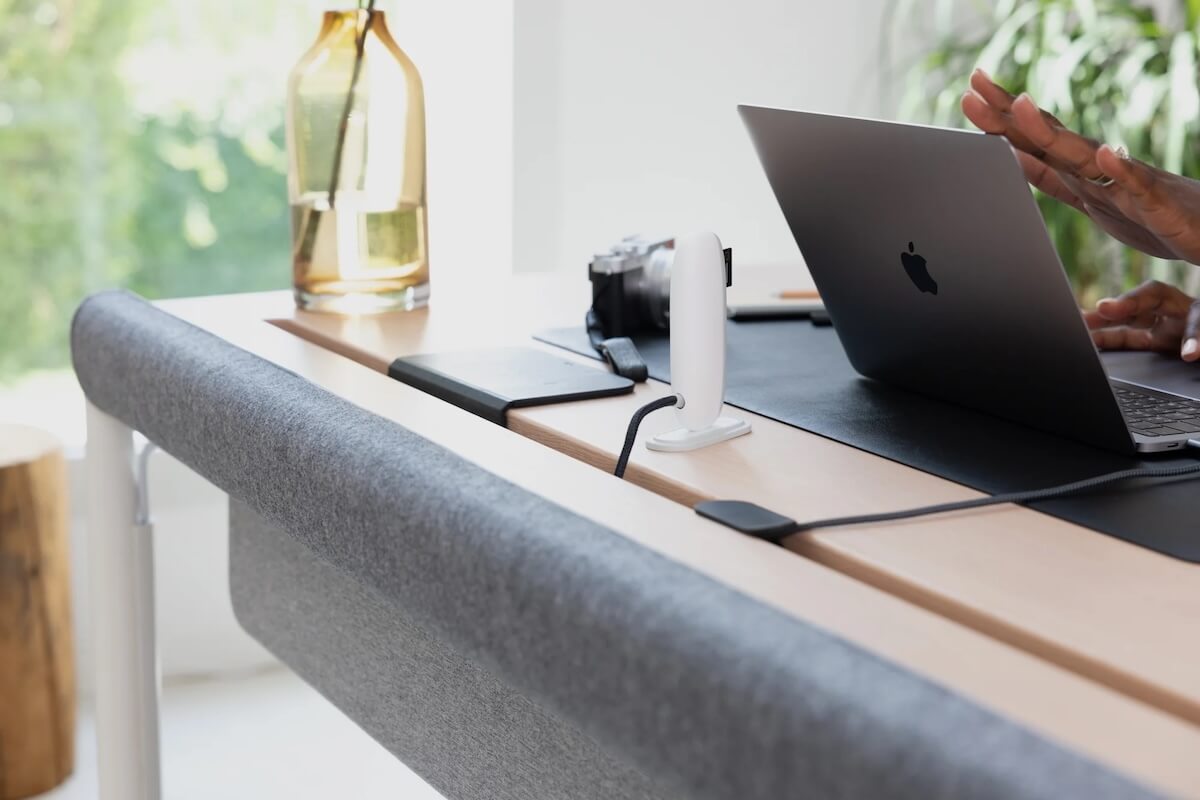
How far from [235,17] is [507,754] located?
2.09 meters

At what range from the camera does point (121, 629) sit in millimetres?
1218

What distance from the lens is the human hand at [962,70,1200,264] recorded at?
0.85 m

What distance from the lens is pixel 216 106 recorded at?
271cm

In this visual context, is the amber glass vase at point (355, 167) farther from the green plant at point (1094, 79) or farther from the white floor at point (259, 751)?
the green plant at point (1094, 79)

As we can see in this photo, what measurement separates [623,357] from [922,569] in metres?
0.44

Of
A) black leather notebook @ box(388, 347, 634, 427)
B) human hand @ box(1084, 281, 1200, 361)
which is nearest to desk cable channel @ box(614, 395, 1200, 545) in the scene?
black leather notebook @ box(388, 347, 634, 427)

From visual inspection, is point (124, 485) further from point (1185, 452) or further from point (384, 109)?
point (1185, 452)

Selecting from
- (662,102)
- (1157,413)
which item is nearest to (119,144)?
(662,102)

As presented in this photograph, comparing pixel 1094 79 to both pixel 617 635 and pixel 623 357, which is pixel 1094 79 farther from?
pixel 617 635

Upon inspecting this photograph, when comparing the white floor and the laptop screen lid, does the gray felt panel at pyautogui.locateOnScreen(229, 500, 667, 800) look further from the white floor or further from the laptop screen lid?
the white floor

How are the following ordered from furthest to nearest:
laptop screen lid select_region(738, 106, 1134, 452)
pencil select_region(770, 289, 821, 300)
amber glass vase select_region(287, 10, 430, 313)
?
1. pencil select_region(770, 289, 821, 300)
2. amber glass vase select_region(287, 10, 430, 313)
3. laptop screen lid select_region(738, 106, 1134, 452)

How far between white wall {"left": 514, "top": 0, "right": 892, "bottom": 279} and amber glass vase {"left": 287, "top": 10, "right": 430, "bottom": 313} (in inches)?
48.0

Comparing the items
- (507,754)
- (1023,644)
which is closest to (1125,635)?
(1023,644)

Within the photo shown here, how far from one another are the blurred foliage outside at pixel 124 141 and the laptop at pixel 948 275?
74.8 inches
